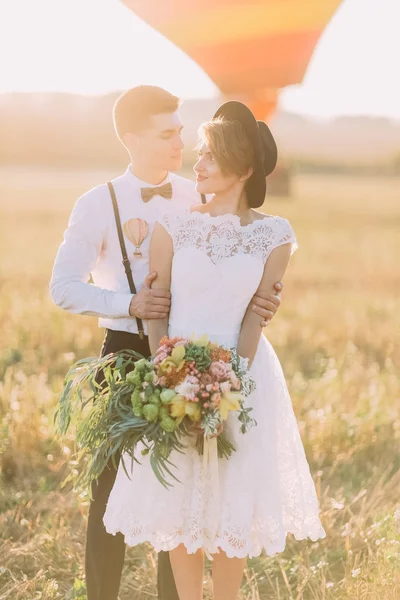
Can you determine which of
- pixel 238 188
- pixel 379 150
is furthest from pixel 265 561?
pixel 379 150

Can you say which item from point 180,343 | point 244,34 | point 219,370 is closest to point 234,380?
point 219,370

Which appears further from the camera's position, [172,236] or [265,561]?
[265,561]

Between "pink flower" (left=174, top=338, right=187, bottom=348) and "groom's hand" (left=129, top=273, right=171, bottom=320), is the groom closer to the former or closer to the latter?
"groom's hand" (left=129, top=273, right=171, bottom=320)

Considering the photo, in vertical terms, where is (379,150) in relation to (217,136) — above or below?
above

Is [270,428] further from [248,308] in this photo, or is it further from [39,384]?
[39,384]

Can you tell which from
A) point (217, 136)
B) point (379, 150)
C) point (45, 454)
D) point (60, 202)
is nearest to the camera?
point (217, 136)

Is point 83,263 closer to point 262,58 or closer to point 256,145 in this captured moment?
point 256,145

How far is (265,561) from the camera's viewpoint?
4.88m

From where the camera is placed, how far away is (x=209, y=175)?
3.64 metres

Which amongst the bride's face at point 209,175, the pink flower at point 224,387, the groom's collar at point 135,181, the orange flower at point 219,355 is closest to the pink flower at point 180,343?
the orange flower at point 219,355

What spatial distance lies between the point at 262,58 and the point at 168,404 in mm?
8879

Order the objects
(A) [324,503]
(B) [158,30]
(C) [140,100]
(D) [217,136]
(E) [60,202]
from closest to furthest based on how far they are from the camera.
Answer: (D) [217,136], (C) [140,100], (A) [324,503], (B) [158,30], (E) [60,202]

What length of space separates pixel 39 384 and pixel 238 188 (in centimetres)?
377

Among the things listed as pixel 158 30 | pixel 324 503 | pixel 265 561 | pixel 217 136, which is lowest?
pixel 265 561
